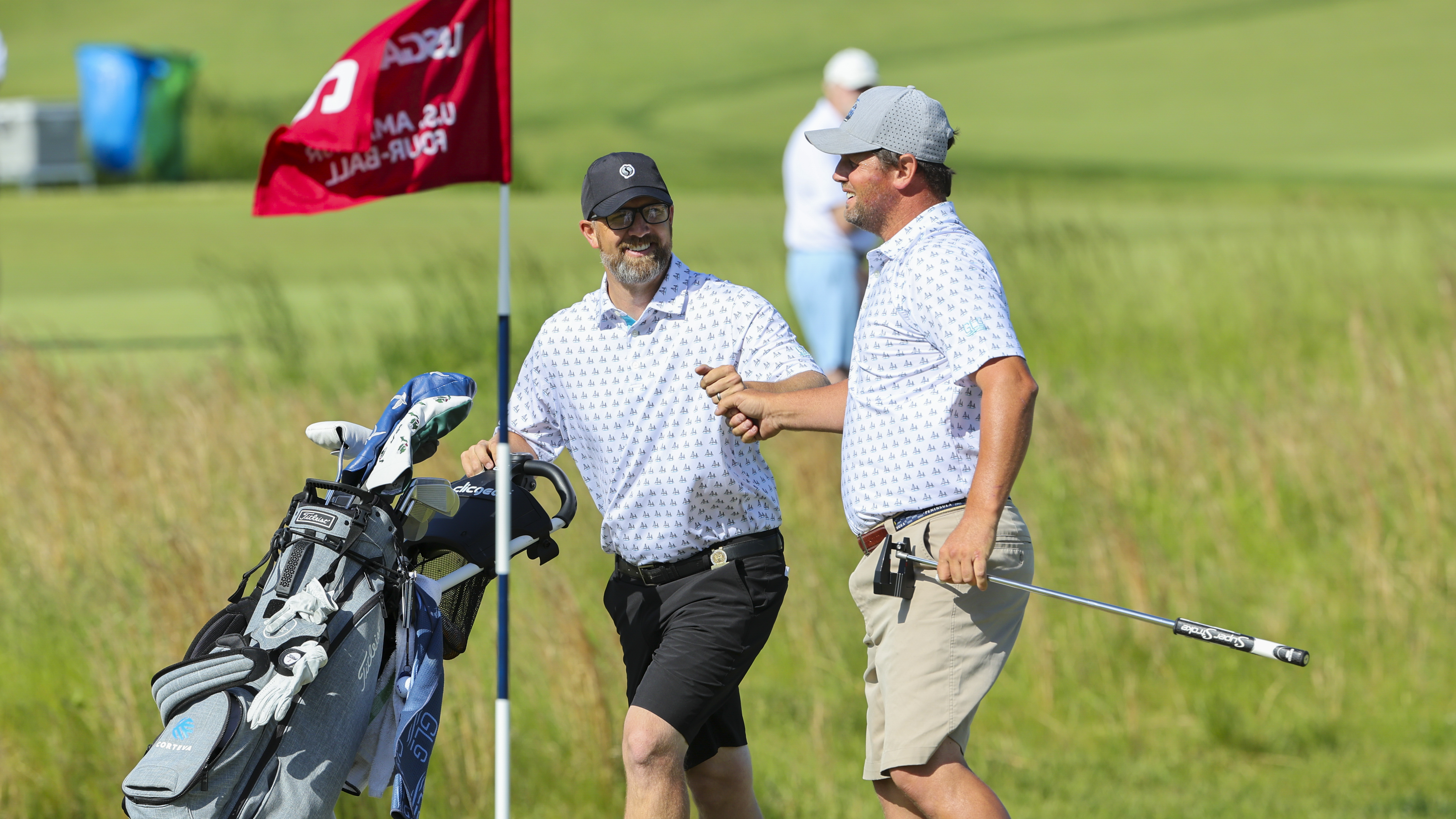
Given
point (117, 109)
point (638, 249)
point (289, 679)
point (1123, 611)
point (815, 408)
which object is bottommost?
point (289, 679)

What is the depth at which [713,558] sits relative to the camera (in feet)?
14.1

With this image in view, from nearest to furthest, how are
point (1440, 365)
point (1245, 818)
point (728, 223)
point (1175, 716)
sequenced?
point (1245, 818), point (1175, 716), point (1440, 365), point (728, 223)

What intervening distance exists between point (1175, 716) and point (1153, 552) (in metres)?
1.07

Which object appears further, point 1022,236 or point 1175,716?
point 1022,236

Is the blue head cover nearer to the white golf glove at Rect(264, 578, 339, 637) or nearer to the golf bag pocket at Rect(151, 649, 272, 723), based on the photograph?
the white golf glove at Rect(264, 578, 339, 637)

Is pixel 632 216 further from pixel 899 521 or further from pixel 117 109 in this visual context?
pixel 117 109

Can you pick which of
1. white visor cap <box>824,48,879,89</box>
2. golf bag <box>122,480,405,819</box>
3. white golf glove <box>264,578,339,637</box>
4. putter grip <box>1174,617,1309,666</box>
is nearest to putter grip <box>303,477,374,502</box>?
golf bag <box>122,480,405,819</box>

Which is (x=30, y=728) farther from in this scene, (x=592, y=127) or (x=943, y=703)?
(x=592, y=127)

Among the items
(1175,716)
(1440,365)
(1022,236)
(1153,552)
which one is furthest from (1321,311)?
(1175,716)

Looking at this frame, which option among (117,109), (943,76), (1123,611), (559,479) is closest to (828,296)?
(559,479)

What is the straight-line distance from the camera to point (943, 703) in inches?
154

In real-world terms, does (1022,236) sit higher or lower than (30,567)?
higher

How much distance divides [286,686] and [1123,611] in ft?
5.95

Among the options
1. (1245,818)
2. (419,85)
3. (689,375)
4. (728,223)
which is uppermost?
(728,223)
